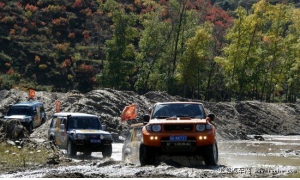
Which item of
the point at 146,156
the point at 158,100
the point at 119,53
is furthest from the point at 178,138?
the point at 119,53

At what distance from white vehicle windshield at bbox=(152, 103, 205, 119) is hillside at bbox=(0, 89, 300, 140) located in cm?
1798

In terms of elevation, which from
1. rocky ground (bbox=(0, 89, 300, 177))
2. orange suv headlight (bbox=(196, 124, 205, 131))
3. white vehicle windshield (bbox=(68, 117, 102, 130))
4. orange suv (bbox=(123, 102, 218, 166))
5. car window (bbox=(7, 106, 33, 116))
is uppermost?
orange suv headlight (bbox=(196, 124, 205, 131))

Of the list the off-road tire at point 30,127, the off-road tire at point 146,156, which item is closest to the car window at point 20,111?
the off-road tire at point 30,127

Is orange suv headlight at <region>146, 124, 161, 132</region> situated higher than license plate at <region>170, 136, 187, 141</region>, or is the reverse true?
orange suv headlight at <region>146, 124, 161, 132</region>

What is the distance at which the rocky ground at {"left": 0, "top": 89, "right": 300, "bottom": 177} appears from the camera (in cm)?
4197

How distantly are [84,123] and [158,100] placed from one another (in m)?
26.0

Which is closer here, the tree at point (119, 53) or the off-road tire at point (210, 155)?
the off-road tire at point (210, 155)

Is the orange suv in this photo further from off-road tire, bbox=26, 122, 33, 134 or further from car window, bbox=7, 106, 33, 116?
car window, bbox=7, 106, 33, 116

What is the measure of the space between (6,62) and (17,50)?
4.43 metres

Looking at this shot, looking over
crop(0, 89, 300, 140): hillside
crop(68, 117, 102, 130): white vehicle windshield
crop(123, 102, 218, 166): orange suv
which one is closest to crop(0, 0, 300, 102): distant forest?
crop(0, 89, 300, 140): hillside

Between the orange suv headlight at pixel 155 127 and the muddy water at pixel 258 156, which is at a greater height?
the orange suv headlight at pixel 155 127

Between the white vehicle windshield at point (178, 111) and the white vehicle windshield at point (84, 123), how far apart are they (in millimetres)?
7098

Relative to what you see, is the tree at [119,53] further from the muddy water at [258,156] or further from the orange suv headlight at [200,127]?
the orange suv headlight at [200,127]

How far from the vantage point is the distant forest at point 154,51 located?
64.3m
